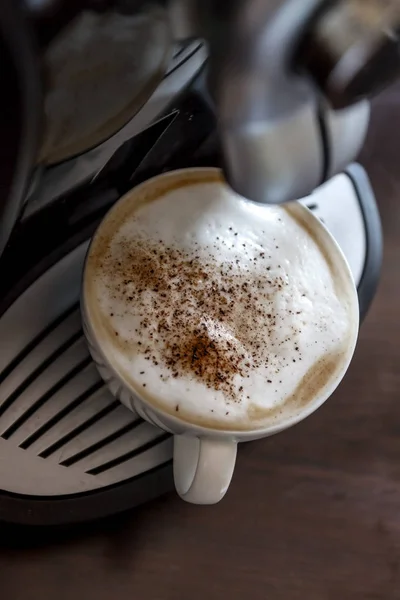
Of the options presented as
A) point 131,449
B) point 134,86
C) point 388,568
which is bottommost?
point 388,568

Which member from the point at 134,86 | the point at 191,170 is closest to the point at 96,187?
the point at 191,170

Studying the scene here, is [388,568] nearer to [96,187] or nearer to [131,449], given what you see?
[131,449]

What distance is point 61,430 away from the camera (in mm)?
338

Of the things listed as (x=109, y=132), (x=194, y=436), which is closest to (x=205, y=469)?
(x=194, y=436)

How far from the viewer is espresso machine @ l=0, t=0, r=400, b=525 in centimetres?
19

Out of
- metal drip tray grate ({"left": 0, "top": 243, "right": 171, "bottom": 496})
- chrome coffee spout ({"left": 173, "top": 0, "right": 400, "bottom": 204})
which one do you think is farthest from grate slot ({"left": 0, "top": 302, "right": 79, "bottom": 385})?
chrome coffee spout ({"left": 173, "top": 0, "right": 400, "bottom": 204})

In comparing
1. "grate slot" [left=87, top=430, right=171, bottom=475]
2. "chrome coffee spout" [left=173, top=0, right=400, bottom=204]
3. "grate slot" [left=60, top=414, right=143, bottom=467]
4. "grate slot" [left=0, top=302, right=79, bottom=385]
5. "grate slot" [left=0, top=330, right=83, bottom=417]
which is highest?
"chrome coffee spout" [left=173, top=0, right=400, bottom=204]

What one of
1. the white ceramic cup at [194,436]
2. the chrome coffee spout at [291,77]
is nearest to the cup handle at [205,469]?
the white ceramic cup at [194,436]

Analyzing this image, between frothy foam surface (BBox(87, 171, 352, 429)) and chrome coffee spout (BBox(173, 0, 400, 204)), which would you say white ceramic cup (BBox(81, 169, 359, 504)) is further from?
chrome coffee spout (BBox(173, 0, 400, 204))

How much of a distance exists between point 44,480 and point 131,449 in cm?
4

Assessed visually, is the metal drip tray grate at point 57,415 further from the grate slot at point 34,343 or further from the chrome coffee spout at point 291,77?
the chrome coffee spout at point 291,77

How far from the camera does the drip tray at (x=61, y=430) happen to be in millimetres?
328

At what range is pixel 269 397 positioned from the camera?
315mm

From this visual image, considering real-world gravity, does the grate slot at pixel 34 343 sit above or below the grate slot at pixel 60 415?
above
